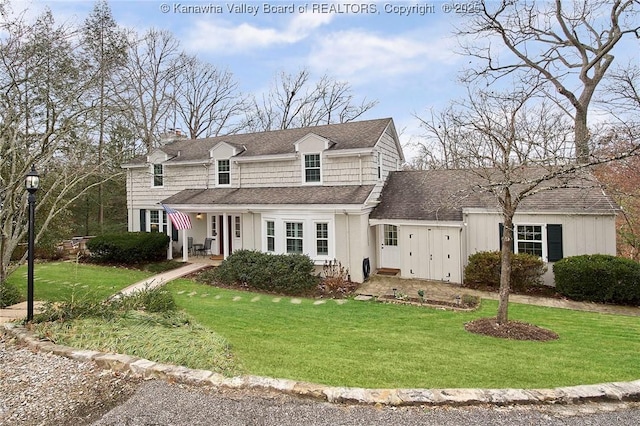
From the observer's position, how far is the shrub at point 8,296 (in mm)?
9013

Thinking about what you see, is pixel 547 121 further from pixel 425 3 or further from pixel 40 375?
pixel 40 375

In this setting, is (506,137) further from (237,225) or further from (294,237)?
(237,225)

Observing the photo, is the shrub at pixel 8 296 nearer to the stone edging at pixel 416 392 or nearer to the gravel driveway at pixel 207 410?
the gravel driveway at pixel 207 410

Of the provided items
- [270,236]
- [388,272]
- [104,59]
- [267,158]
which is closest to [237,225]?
[270,236]

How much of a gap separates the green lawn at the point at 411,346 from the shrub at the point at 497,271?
6.87 feet

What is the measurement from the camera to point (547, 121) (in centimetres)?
956

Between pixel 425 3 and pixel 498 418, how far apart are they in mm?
15013

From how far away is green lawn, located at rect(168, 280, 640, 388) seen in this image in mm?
4883

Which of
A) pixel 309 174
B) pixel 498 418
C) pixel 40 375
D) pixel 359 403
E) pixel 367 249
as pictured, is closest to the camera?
pixel 498 418

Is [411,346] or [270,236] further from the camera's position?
[270,236]

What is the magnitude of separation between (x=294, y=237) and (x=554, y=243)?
9648 mm

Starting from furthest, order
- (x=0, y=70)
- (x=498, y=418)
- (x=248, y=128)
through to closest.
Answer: (x=248, y=128) < (x=0, y=70) < (x=498, y=418)

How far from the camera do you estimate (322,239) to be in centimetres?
1392

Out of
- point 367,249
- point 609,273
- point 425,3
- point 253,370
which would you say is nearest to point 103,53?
point 253,370
